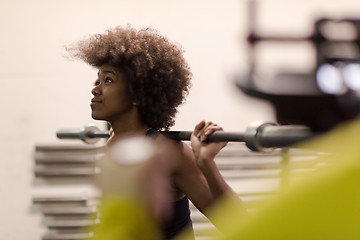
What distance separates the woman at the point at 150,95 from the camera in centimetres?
133

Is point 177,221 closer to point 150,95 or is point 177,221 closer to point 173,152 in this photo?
point 173,152

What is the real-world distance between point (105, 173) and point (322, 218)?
0.88 m

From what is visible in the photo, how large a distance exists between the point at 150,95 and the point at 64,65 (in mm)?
1457

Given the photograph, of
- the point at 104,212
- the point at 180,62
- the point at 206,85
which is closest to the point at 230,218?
the point at 104,212

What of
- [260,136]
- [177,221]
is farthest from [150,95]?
[260,136]

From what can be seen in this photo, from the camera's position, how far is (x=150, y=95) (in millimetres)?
1531

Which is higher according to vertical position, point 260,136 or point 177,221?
point 260,136

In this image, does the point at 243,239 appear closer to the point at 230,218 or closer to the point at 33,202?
the point at 230,218

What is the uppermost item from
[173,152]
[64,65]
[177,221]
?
[64,65]

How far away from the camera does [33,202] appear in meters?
2.84

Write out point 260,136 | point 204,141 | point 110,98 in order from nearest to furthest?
point 260,136
point 204,141
point 110,98

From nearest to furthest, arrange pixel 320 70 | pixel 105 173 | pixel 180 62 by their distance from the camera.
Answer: pixel 320 70, pixel 105 173, pixel 180 62

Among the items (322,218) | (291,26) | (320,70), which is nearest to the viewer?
(322,218)

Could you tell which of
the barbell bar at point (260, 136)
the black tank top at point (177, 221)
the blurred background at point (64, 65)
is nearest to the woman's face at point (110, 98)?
the black tank top at point (177, 221)
